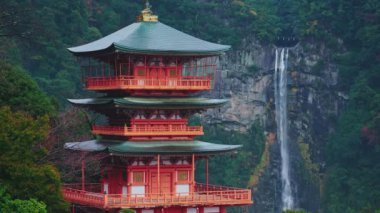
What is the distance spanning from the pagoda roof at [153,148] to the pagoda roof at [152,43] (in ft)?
10.8

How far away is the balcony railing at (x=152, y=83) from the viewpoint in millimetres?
42906

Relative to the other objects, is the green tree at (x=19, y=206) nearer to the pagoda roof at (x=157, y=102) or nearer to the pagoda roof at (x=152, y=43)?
the pagoda roof at (x=157, y=102)

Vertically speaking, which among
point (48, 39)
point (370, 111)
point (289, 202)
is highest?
point (48, 39)

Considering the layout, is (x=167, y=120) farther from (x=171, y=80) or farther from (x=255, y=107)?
(x=255, y=107)

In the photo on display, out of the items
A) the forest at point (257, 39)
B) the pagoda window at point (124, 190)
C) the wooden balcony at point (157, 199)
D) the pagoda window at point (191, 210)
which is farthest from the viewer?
the forest at point (257, 39)

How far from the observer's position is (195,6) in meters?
90.8

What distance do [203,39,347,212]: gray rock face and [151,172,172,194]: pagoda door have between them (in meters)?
40.1

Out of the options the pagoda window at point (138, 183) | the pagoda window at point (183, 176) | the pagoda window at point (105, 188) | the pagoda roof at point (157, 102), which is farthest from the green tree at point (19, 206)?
the pagoda window at point (183, 176)

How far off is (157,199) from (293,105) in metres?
46.4

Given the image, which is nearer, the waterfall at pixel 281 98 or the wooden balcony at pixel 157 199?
the wooden balcony at pixel 157 199

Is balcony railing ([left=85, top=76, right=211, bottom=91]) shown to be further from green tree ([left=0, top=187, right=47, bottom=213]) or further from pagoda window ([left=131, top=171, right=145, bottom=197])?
green tree ([left=0, top=187, right=47, bottom=213])

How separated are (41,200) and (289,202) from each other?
45.3 m

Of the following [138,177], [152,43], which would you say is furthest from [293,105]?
[138,177]

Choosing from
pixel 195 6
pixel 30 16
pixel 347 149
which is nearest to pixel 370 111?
pixel 347 149
